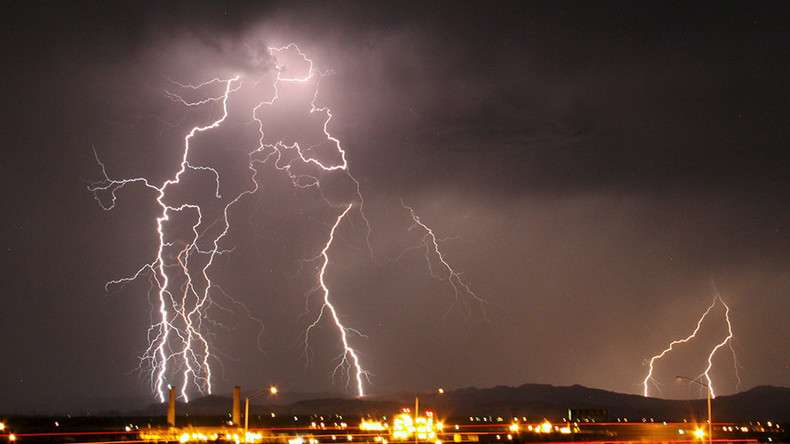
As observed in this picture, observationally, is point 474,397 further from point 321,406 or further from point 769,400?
point 769,400

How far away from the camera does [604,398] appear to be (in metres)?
186

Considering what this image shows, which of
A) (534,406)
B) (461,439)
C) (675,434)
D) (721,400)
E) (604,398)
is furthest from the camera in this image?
(604,398)

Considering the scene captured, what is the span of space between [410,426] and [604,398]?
472ft

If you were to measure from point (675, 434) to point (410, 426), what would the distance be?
22542 mm

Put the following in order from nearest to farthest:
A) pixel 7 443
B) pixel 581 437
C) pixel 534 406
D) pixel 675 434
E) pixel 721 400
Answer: pixel 7 443
pixel 581 437
pixel 675 434
pixel 534 406
pixel 721 400

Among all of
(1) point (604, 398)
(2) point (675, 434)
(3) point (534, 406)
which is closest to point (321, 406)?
(3) point (534, 406)

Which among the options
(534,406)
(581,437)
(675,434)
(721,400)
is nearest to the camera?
(581,437)

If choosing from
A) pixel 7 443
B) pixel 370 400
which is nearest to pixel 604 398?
pixel 370 400

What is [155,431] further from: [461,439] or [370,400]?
[370,400]

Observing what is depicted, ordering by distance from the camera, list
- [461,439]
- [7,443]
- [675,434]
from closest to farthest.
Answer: [7,443], [461,439], [675,434]

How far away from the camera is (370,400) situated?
174m

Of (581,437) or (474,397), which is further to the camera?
(474,397)

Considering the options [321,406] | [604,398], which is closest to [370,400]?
[321,406]

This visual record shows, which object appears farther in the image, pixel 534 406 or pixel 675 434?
pixel 534 406
